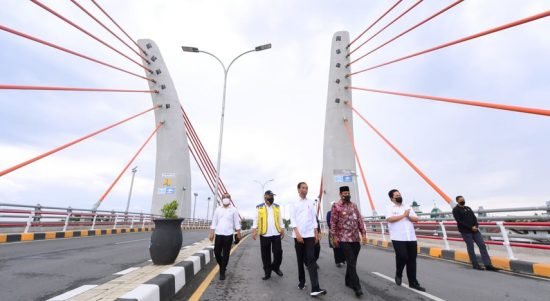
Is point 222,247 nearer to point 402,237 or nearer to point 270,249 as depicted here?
point 270,249

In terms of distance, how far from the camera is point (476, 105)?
29.6 ft

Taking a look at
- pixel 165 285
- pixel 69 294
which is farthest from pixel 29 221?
pixel 165 285

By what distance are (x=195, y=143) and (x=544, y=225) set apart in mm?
25882

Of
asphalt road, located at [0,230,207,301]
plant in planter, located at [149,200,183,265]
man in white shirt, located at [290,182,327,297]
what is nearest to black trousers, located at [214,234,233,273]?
plant in planter, located at [149,200,183,265]

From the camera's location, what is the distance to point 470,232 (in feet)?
24.4

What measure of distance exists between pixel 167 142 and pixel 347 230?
2462 cm

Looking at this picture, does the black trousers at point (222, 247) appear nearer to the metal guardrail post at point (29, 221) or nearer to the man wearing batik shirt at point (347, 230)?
the man wearing batik shirt at point (347, 230)

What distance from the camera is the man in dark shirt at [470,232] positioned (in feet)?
23.6

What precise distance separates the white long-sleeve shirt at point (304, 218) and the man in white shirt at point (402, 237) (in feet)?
4.95

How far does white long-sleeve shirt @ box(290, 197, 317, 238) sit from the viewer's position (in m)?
5.08

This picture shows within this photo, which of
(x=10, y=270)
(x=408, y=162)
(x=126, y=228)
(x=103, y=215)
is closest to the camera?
(x=10, y=270)

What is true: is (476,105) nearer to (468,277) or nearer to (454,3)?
(454,3)

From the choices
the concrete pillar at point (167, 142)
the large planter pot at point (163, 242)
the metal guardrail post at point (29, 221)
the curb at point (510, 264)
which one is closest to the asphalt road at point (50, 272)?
the large planter pot at point (163, 242)

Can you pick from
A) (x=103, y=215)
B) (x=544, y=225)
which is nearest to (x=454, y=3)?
(x=544, y=225)
